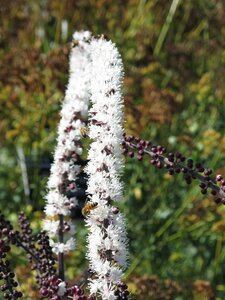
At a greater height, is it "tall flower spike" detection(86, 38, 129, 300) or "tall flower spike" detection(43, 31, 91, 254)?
"tall flower spike" detection(43, 31, 91, 254)

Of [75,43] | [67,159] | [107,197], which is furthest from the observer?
[75,43]

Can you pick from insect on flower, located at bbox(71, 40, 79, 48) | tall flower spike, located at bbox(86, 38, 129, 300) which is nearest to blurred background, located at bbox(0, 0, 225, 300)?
insect on flower, located at bbox(71, 40, 79, 48)

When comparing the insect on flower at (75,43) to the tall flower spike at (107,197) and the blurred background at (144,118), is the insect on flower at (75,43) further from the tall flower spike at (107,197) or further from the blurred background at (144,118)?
the blurred background at (144,118)

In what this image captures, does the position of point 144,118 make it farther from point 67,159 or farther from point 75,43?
point 67,159

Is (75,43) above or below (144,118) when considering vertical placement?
below

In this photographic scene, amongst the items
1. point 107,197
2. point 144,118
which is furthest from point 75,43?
point 144,118

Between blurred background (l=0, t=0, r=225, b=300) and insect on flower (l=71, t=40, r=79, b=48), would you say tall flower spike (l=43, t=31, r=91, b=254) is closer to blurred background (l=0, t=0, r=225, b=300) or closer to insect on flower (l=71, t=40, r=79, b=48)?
insect on flower (l=71, t=40, r=79, b=48)

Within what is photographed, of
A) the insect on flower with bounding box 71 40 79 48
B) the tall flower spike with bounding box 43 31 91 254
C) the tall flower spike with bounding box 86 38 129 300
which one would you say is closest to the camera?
the tall flower spike with bounding box 86 38 129 300
